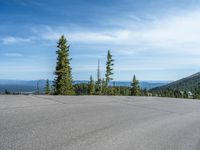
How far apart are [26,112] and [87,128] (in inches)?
113

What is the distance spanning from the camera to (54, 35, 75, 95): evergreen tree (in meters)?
49.9

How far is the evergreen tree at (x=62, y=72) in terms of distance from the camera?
49906mm

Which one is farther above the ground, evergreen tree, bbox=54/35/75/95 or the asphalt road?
evergreen tree, bbox=54/35/75/95

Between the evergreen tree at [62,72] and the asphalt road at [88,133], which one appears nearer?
the asphalt road at [88,133]

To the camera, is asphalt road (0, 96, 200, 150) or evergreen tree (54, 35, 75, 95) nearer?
asphalt road (0, 96, 200, 150)

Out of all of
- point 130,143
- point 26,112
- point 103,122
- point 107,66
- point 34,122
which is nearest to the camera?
point 130,143

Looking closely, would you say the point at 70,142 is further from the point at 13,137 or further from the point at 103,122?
the point at 103,122

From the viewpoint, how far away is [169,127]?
369 inches

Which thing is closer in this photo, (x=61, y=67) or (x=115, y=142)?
(x=115, y=142)

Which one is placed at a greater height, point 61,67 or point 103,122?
point 61,67

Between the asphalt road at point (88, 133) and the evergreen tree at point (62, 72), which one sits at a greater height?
the evergreen tree at point (62, 72)

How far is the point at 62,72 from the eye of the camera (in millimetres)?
50094

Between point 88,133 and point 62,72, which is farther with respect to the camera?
point 62,72

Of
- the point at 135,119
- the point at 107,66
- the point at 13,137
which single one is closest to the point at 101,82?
the point at 107,66
